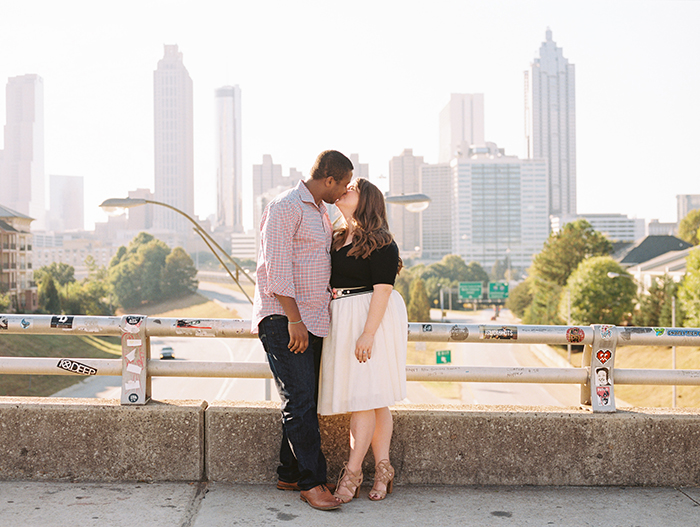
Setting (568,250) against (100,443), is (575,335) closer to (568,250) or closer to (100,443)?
(100,443)

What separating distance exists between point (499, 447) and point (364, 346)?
1172mm

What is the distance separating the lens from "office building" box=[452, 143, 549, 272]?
192000mm

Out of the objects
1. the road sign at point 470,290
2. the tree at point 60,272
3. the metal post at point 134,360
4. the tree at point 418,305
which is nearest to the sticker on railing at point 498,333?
the metal post at point 134,360

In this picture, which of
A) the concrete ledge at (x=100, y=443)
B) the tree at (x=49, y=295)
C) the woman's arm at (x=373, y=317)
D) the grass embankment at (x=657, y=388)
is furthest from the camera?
the tree at (x=49, y=295)

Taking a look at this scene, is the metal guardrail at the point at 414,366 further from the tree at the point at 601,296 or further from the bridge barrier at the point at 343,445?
the tree at the point at 601,296

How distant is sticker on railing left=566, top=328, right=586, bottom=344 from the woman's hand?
51.5 inches

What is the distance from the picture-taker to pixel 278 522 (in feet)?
10.4

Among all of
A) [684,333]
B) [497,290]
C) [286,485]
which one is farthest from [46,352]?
[684,333]

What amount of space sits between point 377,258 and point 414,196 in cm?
1047

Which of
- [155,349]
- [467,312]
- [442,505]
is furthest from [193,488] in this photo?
[467,312]

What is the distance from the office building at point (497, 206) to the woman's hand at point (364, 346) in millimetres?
190204

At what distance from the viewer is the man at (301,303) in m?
3.39

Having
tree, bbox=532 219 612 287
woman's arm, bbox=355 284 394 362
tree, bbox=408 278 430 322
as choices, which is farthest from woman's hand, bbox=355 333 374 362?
tree, bbox=408 278 430 322

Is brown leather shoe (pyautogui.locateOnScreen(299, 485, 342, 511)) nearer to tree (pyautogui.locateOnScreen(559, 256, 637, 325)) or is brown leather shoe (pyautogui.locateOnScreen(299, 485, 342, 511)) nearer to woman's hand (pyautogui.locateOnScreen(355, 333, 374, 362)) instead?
woman's hand (pyautogui.locateOnScreen(355, 333, 374, 362))
